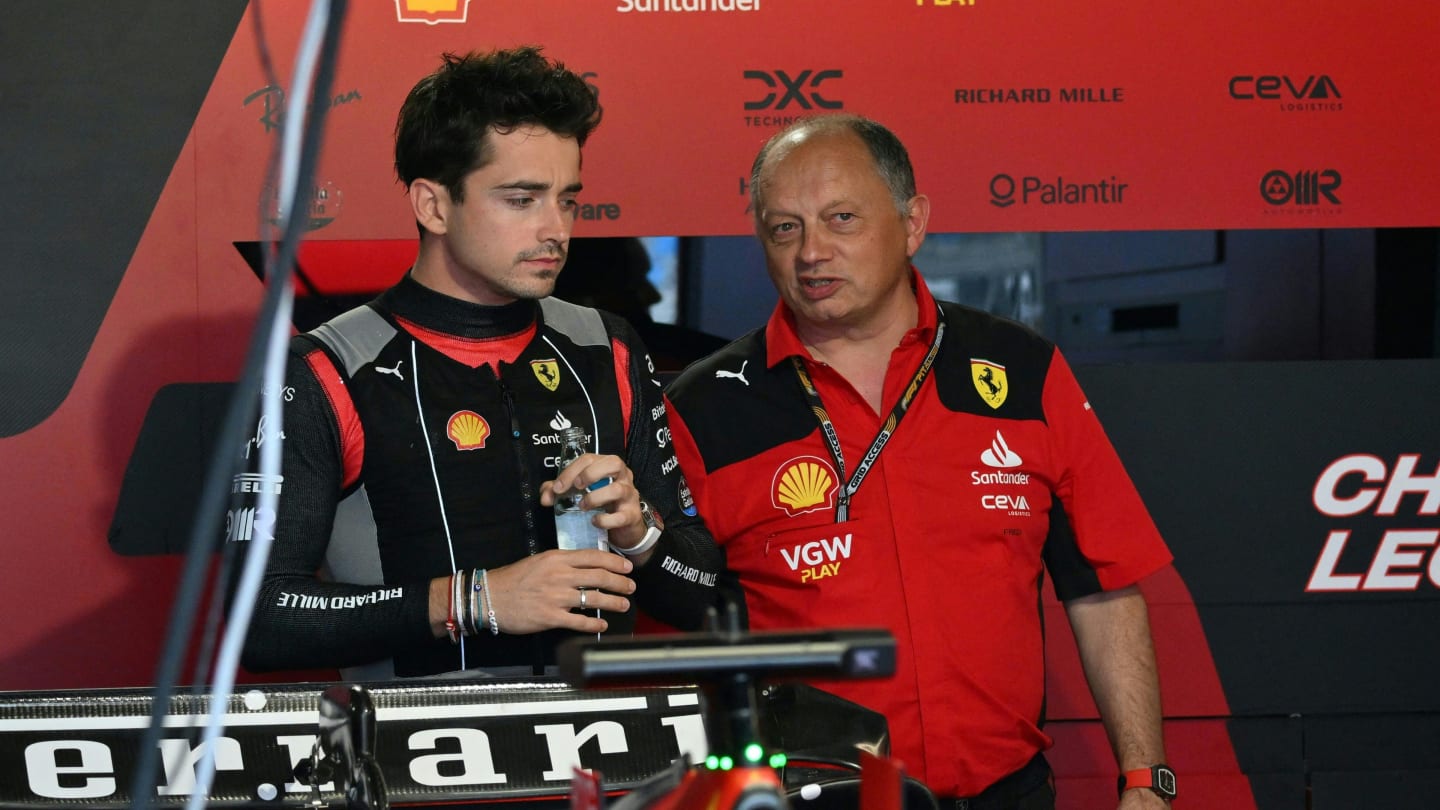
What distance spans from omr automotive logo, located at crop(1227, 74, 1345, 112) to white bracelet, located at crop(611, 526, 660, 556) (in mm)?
1732

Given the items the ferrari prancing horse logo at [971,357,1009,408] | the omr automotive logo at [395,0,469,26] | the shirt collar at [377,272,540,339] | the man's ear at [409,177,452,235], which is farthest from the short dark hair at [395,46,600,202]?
the omr automotive logo at [395,0,469,26]

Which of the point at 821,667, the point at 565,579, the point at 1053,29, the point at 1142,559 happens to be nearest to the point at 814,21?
the point at 1053,29

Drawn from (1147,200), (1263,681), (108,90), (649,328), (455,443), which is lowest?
(1263,681)

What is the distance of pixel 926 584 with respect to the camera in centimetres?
204

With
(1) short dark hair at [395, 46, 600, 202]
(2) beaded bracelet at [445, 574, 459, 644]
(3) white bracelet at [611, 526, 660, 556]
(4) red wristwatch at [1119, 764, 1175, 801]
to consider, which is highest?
(1) short dark hair at [395, 46, 600, 202]

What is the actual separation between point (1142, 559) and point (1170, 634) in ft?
3.00

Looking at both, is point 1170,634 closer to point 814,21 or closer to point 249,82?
point 814,21

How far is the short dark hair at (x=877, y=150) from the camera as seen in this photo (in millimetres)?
2260

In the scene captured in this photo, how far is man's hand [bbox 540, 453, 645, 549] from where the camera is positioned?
1.61 metres

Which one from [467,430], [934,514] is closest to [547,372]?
[467,430]

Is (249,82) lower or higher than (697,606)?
higher

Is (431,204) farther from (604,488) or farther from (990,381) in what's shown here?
(990,381)

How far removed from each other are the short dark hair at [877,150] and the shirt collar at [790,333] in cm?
15

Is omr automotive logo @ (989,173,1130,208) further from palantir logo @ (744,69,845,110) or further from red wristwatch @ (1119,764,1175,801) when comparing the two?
red wristwatch @ (1119,764,1175,801)
